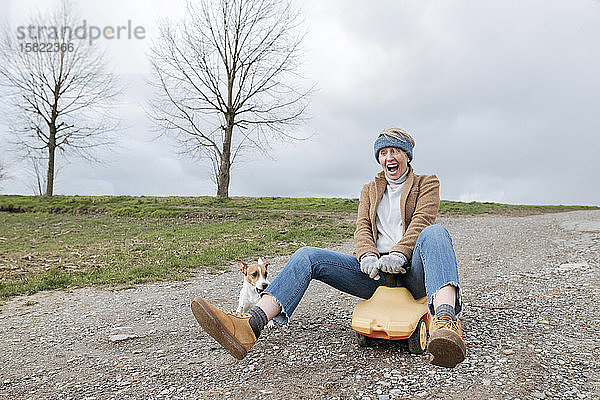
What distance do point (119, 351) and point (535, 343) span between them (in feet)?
11.7

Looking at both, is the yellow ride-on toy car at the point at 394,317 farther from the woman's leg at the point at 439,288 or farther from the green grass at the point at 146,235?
the green grass at the point at 146,235

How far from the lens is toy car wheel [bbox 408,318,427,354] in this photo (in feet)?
11.8

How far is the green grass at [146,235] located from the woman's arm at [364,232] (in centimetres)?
489

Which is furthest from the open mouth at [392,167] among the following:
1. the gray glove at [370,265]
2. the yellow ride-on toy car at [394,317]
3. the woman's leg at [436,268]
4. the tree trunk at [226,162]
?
the tree trunk at [226,162]

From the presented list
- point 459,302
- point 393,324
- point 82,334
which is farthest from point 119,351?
point 459,302

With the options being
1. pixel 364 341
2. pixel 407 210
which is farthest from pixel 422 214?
pixel 364 341

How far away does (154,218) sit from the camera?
19.9m

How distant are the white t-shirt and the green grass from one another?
16.4 ft

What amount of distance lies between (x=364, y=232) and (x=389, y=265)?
442mm

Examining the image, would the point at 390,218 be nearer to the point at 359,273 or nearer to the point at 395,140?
the point at 359,273

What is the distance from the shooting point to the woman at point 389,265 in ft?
10.6

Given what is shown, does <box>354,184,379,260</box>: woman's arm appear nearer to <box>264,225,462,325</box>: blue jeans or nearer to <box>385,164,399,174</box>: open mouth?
<box>264,225,462,325</box>: blue jeans

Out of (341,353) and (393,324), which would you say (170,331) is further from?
(393,324)

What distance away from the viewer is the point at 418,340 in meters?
3.59
